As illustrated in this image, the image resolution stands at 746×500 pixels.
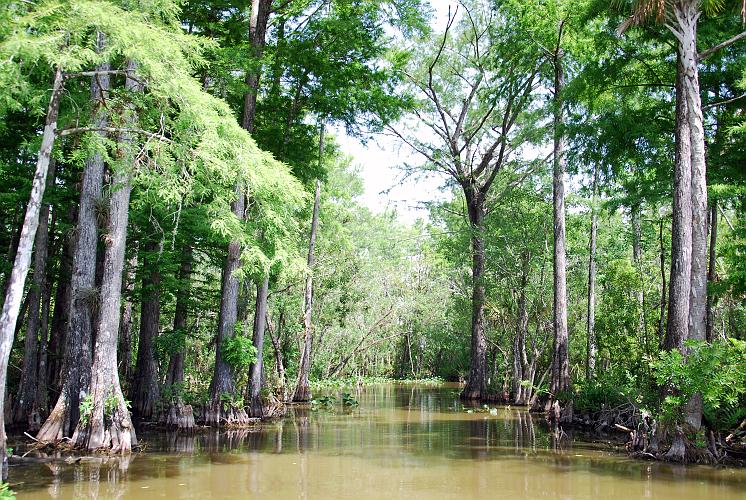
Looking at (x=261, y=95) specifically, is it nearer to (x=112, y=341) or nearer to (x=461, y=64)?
(x=461, y=64)

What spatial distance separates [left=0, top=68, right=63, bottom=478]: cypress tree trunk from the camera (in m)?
6.64

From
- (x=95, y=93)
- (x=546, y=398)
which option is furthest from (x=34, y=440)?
(x=546, y=398)

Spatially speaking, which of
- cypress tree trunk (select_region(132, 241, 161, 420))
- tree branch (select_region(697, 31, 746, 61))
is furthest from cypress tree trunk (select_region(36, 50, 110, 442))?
tree branch (select_region(697, 31, 746, 61))

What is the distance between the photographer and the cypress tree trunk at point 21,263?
6645 mm

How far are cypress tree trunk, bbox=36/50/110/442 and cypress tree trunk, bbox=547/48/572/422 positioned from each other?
1117 cm

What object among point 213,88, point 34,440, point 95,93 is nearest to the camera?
point 34,440

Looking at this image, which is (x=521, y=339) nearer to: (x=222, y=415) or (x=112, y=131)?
(x=222, y=415)

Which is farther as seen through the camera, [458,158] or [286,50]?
[458,158]

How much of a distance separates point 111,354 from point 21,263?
3.67 m

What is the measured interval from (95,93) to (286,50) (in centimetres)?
587

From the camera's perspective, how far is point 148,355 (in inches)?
597

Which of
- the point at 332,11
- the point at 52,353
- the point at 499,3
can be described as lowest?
the point at 52,353

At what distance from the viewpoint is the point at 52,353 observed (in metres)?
15.0

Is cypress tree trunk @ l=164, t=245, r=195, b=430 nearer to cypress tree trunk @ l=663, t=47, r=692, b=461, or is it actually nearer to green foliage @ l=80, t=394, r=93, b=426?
green foliage @ l=80, t=394, r=93, b=426
